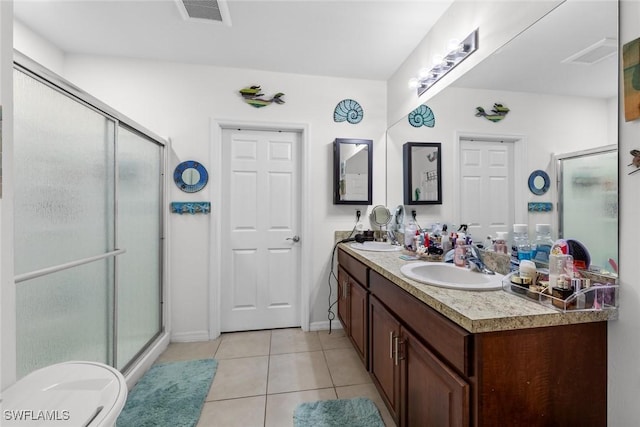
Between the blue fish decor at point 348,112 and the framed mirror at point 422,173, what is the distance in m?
0.61

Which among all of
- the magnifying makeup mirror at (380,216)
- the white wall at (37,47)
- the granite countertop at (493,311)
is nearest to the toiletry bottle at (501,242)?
the granite countertop at (493,311)

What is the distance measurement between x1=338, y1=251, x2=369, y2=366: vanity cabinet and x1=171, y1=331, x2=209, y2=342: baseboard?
1.22 m

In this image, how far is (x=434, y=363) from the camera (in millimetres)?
995

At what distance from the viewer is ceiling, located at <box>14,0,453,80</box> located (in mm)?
1718

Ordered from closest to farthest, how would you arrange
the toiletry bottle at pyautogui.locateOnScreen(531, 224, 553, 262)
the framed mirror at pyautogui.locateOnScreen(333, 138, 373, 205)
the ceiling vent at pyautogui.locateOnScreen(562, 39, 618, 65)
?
the ceiling vent at pyautogui.locateOnScreen(562, 39, 618, 65) → the toiletry bottle at pyautogui.locateOnScreen(531, 224, 553, 262) → the framed mirror at pyautogui.locateOnScreen(333, 138, 373, 205)

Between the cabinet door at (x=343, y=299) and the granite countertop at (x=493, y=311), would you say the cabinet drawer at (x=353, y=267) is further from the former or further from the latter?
the granite countertop at (x=493, y=311)

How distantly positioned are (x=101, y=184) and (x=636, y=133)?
2366 millimetres

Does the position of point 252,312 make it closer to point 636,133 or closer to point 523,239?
point 523,239

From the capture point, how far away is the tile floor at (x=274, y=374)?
61.6 inches

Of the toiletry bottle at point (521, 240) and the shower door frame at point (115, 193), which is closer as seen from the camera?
the shower door frame at point (115, 193)

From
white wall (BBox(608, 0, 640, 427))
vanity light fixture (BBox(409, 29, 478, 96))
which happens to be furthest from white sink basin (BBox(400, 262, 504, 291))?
vanity light fixture (BBox(409, 29, 478, 96))

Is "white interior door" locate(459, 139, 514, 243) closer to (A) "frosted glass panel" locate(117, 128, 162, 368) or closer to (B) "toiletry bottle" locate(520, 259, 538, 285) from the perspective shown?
(B) "toiletry bottle" locate(520, 259, 538, 285)

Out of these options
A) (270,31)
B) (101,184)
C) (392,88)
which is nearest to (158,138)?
(101,184)

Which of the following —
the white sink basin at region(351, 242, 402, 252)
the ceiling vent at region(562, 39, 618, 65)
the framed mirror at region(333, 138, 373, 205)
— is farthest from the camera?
the framed mirror at region(333, 138, 373, 205)
